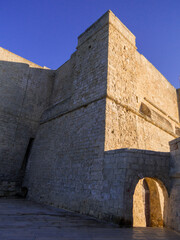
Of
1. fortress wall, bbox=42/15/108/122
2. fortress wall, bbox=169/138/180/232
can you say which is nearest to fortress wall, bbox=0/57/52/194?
fortress wall, bbox=42/15/108/122

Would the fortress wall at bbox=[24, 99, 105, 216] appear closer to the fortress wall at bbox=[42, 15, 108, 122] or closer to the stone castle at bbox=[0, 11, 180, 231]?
the stone castle at bbox=[0, 11, 180, 231]

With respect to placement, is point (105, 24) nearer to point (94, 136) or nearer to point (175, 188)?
point (94, 136)

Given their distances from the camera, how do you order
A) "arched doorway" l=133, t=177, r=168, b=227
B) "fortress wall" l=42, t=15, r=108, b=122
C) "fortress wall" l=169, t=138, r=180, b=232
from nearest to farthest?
"fortress wall" l=169, t=138, r=180, b=232
"arched doorway" l=133, t=177, r=168, b=227
"fortress wall" l=42, t=15, r=108, b=122

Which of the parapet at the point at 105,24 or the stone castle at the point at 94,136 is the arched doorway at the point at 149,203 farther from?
the parapet at the point at 105,24

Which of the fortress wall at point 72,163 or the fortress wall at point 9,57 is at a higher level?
the fortress wall at point 9,57

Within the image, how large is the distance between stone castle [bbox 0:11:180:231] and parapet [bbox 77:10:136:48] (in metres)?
0.07

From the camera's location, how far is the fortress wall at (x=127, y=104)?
719cm

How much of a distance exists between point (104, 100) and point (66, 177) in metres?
3.49

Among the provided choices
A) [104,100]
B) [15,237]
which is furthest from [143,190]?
[15,237]

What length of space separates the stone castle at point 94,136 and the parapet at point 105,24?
0.22 feet

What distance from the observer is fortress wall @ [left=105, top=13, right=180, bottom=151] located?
719 cm

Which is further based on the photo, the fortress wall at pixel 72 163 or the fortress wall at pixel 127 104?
the fortress wall at pixel 127 104

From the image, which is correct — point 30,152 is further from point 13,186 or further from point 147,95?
point 147,95

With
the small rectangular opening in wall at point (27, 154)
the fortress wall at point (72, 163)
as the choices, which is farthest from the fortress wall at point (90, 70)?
the small rectangular opening in wall at point (27, 154)
